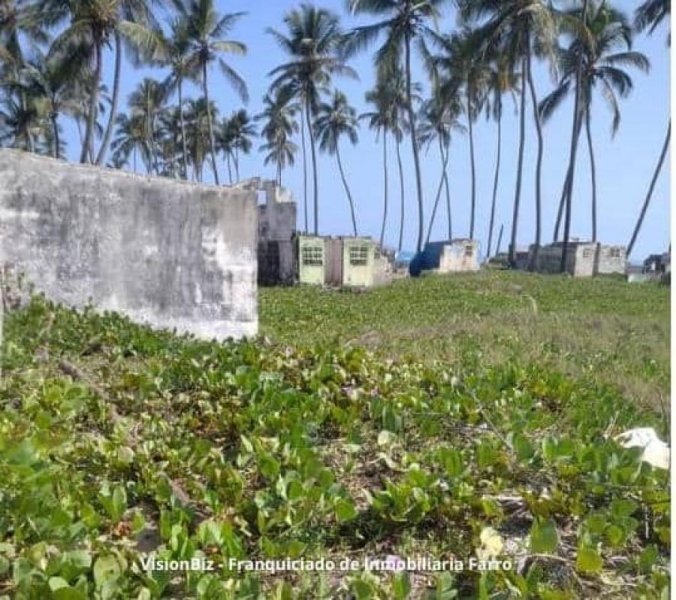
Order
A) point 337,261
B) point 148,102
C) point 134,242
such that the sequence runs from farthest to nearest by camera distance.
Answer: point 148,102 < point 337,261 < point 134,242

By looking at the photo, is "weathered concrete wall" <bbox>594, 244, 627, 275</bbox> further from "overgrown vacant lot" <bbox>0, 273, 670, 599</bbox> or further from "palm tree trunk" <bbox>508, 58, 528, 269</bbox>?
"overgrown vacant lot" <bbox>0, 273, 670, 599</bbox>

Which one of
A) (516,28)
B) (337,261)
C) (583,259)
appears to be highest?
(516,28)

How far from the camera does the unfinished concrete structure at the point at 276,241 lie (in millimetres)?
23828

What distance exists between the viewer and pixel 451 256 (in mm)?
32344

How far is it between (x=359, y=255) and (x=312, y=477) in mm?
22425

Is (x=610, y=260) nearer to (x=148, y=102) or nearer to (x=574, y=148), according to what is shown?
(x=574, y=148)

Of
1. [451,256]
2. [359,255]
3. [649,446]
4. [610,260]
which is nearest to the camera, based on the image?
[649,446]

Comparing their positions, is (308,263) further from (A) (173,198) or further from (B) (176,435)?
(B) (176,435)

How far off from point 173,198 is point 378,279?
62.0 feet

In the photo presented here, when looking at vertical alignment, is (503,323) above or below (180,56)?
below

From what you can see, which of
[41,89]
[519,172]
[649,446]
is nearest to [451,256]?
[519,172]

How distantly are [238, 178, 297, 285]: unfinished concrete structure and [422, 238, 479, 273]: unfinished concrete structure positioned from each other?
981cm

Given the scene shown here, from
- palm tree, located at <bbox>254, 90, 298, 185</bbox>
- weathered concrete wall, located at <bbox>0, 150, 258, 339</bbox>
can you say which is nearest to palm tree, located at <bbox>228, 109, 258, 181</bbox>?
palm tree, located at <bbox>254, 90, 298, 185</bbox>

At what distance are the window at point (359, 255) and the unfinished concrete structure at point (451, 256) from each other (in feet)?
23.7
